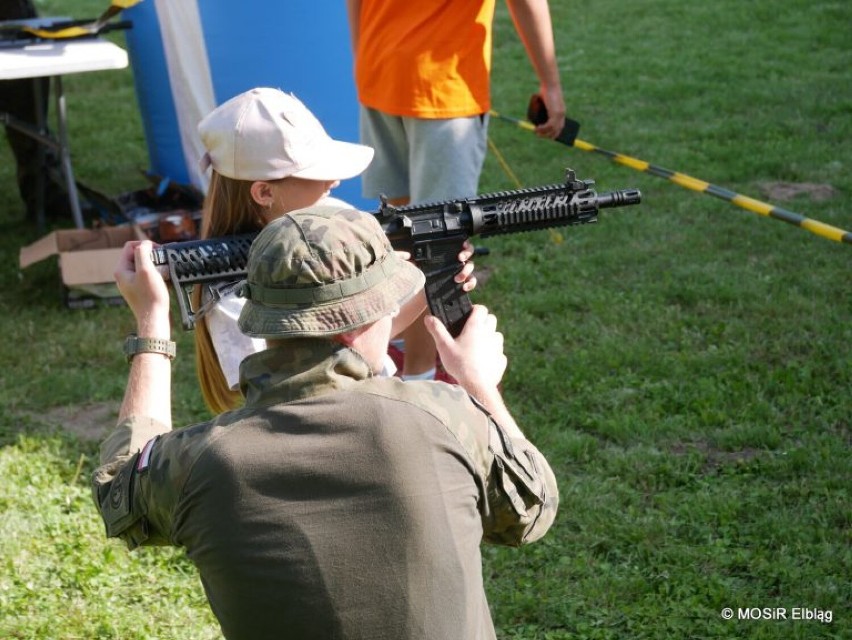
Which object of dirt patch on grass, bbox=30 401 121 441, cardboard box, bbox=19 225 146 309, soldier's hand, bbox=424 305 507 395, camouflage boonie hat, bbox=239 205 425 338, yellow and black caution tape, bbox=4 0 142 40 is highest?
yellow and black caution tape, bbox=4 0 142 40

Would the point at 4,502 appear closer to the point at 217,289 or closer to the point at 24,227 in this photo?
the point at 217,289

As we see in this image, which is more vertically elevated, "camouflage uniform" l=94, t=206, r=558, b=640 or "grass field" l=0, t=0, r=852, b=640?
"camouflage uniform" l=94, t=206, r=558, b=640

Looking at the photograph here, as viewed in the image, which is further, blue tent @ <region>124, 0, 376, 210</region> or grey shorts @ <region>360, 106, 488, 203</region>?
blue tent @ <region>124, 0, 376, 210</region>

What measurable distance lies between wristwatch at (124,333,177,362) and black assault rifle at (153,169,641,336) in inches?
16.0

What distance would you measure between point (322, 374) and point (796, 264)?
14.9ft

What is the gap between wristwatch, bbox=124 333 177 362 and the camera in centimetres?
221

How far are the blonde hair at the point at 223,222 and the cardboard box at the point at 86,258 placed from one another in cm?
310

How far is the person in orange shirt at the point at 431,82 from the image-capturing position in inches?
171

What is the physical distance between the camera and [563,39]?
11375mm

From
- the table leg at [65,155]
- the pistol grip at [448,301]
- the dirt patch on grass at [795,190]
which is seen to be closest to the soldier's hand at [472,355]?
the pistol grip at [448,301]

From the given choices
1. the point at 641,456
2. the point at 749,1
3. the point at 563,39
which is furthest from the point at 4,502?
the point at 749,1

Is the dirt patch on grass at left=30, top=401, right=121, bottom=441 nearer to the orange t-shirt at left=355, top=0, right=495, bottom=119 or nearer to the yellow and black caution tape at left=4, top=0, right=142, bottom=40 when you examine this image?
the orange t-shirt at left=355, top=0, right=495, bottom=119

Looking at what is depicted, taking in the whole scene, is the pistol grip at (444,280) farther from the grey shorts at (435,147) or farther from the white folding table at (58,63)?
the white folding table at (58,63)

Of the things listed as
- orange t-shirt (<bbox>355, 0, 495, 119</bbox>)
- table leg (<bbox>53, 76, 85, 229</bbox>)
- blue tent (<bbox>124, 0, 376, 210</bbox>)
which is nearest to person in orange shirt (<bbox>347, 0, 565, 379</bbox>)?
orange t-shirt (<bbox>355, 0, 495, 119</bbox>)
